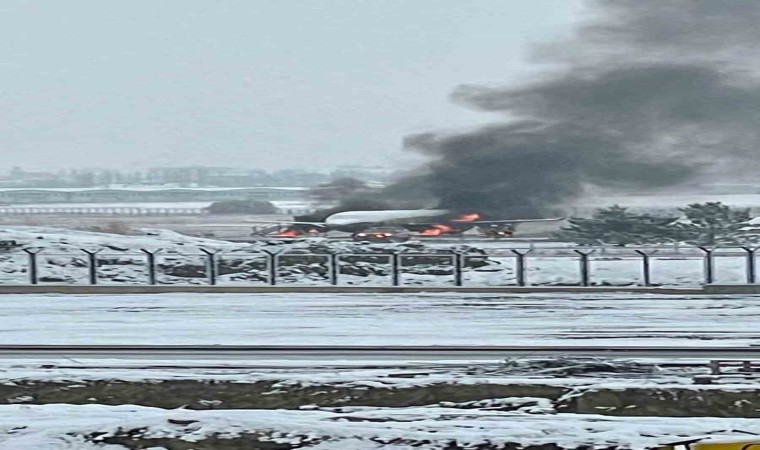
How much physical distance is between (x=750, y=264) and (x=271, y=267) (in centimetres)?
309

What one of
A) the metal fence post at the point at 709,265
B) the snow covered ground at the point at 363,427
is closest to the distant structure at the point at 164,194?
the snow covered ground at the point at 363,427

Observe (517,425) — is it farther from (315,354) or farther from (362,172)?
(362,172)

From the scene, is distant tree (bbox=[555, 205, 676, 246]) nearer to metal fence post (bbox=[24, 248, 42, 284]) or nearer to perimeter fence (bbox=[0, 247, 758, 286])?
perimeter fence (bbox=[0, 247, 758, 286])

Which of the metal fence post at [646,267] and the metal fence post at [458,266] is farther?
the metal fence post at [458,266]

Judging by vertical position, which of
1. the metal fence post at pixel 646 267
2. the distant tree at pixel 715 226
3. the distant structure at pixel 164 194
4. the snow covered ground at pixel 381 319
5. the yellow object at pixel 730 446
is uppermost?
the distant structure at pixel 164 194

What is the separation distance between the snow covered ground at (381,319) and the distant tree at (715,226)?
490mm

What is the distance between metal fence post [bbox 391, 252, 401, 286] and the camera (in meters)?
5.11

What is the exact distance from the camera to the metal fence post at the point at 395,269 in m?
5.11

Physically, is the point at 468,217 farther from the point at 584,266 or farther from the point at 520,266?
the point at 584,266

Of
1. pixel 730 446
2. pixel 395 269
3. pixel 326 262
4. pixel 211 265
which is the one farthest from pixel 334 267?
pixel 730 446

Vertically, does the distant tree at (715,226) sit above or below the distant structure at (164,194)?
below

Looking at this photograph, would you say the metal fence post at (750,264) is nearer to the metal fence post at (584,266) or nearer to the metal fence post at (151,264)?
the metal fence post at (584,266)

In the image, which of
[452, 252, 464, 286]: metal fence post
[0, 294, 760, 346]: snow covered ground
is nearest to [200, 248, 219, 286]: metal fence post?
[0, 294, 760, 346]: snow covered ground

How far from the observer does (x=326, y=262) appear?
16.9 ft
